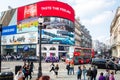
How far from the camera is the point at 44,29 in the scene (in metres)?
89.6

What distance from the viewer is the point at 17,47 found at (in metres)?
99.2

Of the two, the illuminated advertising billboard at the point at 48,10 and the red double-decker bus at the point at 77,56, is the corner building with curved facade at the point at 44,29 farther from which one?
the red double-decker bus at the point at 77,56

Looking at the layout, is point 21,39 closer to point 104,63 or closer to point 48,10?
point 48,10

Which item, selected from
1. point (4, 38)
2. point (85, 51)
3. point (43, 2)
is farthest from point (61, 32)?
point (85, 51)

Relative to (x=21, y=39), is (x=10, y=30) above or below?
above

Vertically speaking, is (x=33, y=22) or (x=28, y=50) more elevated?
(x=33, y=22)

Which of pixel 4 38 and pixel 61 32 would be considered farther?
pixel 4 38

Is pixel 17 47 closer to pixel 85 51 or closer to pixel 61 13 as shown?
pixel 61 13

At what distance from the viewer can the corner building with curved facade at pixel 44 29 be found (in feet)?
296

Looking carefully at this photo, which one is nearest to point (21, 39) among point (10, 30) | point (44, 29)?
point (10, 30)

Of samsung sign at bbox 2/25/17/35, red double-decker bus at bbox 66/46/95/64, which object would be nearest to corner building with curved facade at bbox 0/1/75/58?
samsung sign at bbox 2/25/17/35

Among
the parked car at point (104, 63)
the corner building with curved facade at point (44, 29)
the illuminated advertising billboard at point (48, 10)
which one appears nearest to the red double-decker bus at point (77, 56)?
the parked car at point (104, 63)

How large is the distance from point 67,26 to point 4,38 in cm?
2371

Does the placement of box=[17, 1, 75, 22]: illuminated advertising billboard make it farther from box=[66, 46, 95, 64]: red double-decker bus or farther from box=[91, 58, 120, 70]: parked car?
box=[91, 58, 120, 70]: parked car
